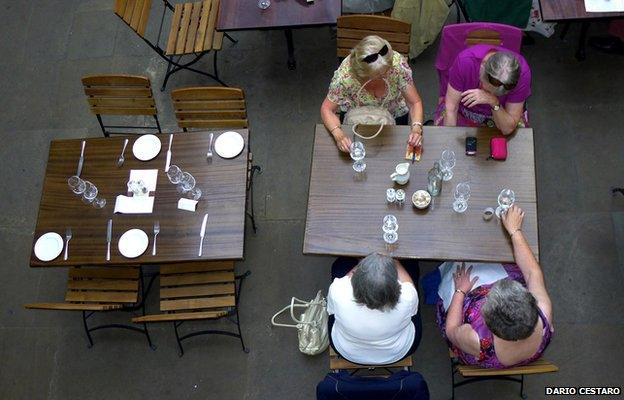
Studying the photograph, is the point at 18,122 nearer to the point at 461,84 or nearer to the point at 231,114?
the point at 231,114

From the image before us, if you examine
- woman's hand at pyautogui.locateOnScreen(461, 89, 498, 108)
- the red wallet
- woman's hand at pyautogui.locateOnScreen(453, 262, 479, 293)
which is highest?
woman's hand at pyautogui.locateOnScreen(461, 89, 498, 108)

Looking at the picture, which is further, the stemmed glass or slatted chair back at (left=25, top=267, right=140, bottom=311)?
slatted chair back at (left=25, top=267, right=140, bottom=311)

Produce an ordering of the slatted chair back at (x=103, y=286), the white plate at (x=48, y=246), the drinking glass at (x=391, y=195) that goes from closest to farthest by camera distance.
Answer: the drinking glass at (x=391, y=195) < the white plate at (x=48, y=246) < the slatted chair back at (x=103, y=286)

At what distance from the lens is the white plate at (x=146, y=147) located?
3604 mm

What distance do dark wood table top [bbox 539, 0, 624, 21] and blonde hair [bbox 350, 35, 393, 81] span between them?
55.0 inches

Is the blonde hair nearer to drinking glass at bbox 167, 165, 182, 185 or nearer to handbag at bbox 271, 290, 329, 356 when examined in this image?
drinking glass at bbox 167, 165, 182, 185

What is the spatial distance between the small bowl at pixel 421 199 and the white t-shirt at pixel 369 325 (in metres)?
0.47

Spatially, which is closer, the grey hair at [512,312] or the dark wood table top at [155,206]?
the grey hair at [512,312]

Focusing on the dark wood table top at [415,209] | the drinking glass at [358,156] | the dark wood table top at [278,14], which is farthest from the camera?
the dark wood table top at [278,14]

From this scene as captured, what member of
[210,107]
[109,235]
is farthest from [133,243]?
[210,107]

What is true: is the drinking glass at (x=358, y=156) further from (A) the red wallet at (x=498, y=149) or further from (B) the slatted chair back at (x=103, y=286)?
(B) the slatted chair back at (x=103, y=286)

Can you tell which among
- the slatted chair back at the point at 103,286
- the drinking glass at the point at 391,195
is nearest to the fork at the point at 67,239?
the slatted chair back at the point at 103,286

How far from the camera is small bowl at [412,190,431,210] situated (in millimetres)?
3146

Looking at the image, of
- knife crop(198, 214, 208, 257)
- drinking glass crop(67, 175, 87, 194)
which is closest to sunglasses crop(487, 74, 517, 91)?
knife crop(198, 214, 208, 257)
